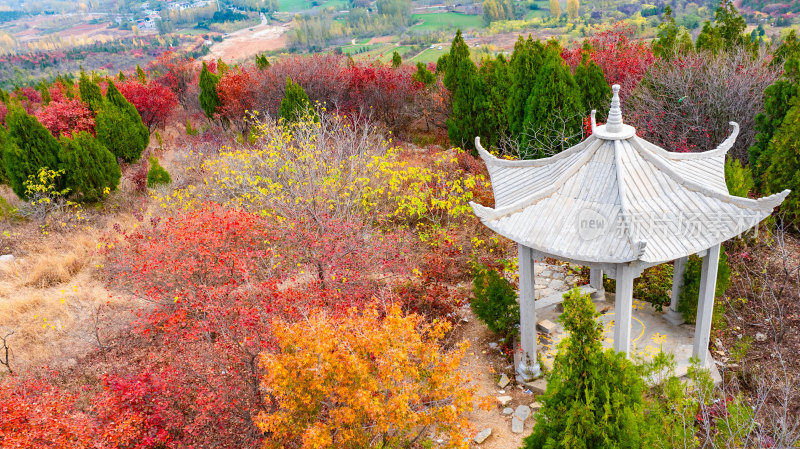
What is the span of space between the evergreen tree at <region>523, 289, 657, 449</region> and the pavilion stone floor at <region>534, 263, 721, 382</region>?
10.4 ft

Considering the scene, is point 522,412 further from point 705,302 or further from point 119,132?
point 119,132

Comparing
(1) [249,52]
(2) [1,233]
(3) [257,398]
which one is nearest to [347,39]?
(1) [249,52]

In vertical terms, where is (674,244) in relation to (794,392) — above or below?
above

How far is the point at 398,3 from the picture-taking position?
219ft

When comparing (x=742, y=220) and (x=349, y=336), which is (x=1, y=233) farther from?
(x=742, y=220)

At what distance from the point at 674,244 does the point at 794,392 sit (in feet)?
12.3

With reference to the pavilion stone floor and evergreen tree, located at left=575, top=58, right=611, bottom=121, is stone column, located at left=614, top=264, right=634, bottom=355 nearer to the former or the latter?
the pavilion stone floor

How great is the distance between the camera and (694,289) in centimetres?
975

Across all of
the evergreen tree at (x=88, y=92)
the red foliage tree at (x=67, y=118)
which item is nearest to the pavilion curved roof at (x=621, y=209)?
the red foliage tree at (x=67, y=118)

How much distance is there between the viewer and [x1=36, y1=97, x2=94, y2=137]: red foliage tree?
21328mm

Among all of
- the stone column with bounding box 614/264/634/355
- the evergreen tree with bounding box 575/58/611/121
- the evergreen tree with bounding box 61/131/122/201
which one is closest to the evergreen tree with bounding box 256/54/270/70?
the evergreen tree with bounding box 61/131/122/201

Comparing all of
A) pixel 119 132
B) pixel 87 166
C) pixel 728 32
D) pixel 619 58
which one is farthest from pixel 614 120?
pixel 119 132

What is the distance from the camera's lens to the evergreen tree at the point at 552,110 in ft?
51.3

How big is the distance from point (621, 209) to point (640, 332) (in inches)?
158
